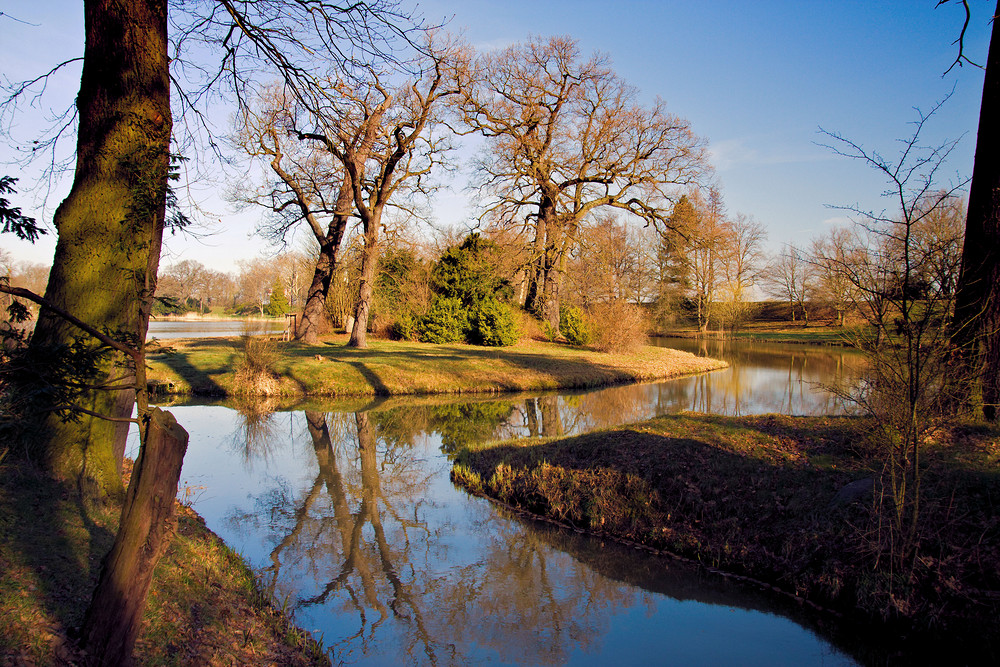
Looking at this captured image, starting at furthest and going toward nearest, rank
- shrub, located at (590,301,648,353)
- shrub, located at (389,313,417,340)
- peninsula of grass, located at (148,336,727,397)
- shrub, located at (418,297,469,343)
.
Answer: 1. shrub, located at (389,313,417,340)
2. shrub, located at (418,297,469,343)
3. shrub, located at (590,301,648,353)
4. peninsula of grass, located at (148,336,727,397)

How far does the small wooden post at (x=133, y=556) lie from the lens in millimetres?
2932

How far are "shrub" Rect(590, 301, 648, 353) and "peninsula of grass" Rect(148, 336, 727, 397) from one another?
65.6 inches

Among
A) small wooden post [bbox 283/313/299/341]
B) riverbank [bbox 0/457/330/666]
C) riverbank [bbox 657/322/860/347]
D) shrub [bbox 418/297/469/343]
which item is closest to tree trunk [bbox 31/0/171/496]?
riverbank [bbox 0/457/330/666]

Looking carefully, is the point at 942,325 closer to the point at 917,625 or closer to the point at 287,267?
the point at 917,625

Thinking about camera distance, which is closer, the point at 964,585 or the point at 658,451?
the point at 964,585

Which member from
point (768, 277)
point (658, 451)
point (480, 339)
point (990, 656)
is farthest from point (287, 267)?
point (990, 656)

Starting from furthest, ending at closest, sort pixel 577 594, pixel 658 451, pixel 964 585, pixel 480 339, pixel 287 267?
pixel 287 267 → pixel 480 339 → pixel 658 451 → pixel 577 594 → pixel 964 585

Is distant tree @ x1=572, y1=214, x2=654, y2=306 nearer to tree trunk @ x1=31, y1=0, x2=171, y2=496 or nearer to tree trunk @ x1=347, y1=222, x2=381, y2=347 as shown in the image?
tree trunk @ x1=347, y1=222, x2=381, y2=347

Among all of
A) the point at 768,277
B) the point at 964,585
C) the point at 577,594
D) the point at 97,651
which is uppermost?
the point at 768,277

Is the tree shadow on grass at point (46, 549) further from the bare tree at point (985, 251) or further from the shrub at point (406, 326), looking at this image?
the shrub at point (406, 326)

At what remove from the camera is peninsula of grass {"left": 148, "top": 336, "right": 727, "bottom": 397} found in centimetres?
1777

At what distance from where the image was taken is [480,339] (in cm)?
2911

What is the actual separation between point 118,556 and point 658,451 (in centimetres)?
638

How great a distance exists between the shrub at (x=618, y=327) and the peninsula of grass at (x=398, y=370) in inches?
65.6
